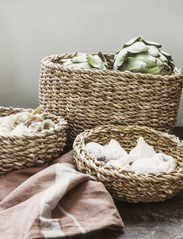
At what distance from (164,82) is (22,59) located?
0.75 meters

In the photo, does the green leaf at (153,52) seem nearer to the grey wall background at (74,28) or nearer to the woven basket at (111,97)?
the woven basket at (111,97)

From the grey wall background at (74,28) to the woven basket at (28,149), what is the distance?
65cm

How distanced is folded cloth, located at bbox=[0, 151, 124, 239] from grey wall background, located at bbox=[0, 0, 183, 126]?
2.52 ft

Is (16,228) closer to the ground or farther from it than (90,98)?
closer to the ground

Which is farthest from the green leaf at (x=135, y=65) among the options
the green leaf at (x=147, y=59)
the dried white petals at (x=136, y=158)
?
the dried white petals at (x=136, y=158)

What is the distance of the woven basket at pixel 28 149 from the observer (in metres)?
0.60

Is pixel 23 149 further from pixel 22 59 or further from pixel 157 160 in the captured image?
pixel 22 59

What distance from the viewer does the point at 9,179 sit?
23.9 inches

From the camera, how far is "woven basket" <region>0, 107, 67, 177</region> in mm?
603

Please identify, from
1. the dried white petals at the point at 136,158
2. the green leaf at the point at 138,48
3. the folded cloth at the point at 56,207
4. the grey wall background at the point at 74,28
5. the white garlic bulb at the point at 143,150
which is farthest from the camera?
the grey wall background at the point at 74,28

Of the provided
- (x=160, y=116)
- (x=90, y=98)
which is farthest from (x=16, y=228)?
(x=160, y=116)

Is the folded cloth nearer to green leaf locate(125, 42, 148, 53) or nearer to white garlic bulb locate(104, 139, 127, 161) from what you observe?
white garlic bulb locate(104, 139, 127, 161)

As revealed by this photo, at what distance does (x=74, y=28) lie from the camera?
3.88ft

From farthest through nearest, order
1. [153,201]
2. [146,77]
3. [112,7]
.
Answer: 1. [112,7]
2. [146,77]
3. [153,201]
